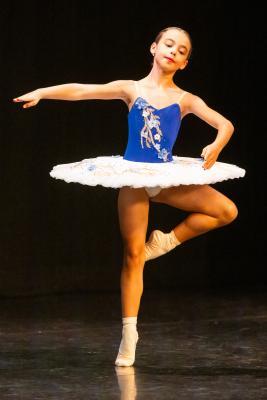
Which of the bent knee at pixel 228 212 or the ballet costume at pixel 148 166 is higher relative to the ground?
the ballet costume at pixel 148 166

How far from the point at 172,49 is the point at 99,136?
89.8 inches

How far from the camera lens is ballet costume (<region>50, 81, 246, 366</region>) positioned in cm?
363

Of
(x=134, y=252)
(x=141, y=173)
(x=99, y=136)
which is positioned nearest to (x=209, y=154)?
(x=141, y=173)

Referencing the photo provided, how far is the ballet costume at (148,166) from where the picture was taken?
3635 millimetres

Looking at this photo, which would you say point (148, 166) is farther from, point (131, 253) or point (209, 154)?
point (131, 253)

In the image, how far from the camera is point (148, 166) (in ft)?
12.1

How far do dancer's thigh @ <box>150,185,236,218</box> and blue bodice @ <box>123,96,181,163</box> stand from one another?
0.43ft

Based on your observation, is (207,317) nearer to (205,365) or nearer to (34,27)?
(205,365)

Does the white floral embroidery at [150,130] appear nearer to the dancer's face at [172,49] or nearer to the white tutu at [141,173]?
the white tutu at [141,173]

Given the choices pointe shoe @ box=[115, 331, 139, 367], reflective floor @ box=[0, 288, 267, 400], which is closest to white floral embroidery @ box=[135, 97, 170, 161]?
pointe shoe @ box=[115, 331, 139, 367]

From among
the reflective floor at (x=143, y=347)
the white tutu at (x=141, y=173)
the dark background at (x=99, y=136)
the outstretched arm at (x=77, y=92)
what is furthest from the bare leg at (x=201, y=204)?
the dark background at (x=99, y=136)

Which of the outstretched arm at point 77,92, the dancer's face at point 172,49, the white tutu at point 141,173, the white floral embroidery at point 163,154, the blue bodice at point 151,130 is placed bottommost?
the white tutu at point 141,173

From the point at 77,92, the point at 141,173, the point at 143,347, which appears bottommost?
the point at 143,347

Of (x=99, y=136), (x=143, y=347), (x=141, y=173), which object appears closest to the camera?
(x=141, y=173)
